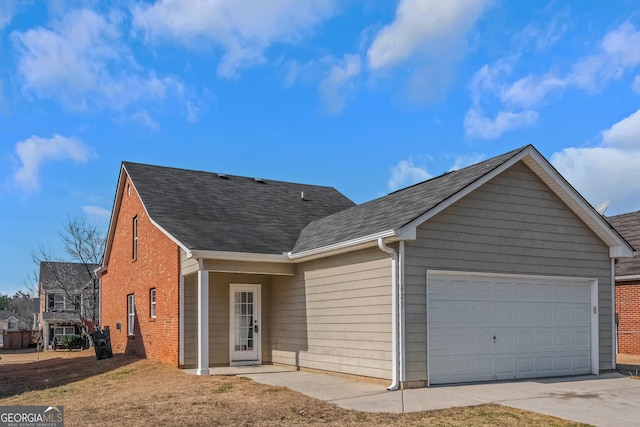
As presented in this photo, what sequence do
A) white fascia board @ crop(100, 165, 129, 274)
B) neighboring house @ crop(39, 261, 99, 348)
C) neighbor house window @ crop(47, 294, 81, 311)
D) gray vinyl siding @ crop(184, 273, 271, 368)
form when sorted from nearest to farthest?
gray vinyl siding @ crop(184, 273, 271, 368)
white fascia board @ crop(100, 165, 129, 274)
neighboring house @ crop(39, 261, 99, 348)
neighbor house window @ crop(47, 294, 81, 311)

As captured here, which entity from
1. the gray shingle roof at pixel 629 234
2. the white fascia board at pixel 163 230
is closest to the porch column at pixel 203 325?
the white fascia board at pixel 163 230

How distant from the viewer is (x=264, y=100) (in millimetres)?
16922

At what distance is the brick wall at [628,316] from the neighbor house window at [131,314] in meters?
16.5

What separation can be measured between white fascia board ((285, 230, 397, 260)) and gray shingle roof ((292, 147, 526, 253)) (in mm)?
161

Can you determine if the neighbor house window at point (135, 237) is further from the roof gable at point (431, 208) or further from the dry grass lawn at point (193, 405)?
the roof gable at point (431, 208)

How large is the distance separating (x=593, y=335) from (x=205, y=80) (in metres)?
11.2

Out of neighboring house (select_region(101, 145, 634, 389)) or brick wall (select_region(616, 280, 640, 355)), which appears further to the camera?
brick wall (select_region(616, 280, 640, 355))

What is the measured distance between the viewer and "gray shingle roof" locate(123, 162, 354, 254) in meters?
15.4

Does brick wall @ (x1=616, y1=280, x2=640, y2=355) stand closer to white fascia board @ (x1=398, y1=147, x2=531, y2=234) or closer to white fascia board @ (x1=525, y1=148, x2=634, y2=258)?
white fascia board @ (x1=525, y1=148, x2=634, y2=258)

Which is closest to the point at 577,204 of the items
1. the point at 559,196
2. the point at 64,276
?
the point at 559,196

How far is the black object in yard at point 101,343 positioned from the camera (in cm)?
1875

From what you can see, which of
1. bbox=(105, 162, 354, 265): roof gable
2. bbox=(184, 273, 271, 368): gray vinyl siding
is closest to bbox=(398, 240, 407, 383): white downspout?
bbox=(105, 162, 354, 265): roof gable

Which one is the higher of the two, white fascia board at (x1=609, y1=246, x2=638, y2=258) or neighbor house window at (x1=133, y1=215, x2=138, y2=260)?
neighbor house window at (x1=133, y1=215, x2=138, y2=260)

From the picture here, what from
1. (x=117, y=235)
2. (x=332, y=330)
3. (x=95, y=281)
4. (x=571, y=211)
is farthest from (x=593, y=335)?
(x=95, y=281)
